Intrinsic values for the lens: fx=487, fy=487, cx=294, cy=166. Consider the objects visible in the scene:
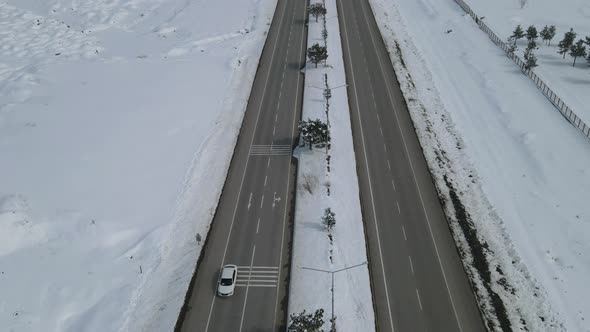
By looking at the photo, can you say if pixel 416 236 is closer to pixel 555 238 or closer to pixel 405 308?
pixel 405 308

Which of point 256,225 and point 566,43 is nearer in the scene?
point 256,225

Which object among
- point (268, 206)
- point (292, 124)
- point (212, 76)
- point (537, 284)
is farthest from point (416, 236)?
point (212, 76)

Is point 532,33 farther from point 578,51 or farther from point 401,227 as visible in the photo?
point 401,227

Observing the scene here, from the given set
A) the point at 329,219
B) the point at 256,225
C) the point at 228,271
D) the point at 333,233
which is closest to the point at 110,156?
the point at 256,225

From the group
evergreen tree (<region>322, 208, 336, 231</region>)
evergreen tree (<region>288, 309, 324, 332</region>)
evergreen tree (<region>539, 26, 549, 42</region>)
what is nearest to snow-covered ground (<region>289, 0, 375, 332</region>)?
evergreen tree (<region>322, 208, 336, 231</region>)

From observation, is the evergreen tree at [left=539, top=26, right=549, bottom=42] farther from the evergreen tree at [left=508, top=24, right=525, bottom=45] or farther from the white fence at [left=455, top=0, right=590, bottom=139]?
the white fence at [left=455, top=0, right=590, bottom=139]

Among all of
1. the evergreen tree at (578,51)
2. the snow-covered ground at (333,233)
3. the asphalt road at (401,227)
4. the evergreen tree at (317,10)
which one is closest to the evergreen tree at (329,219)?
the snow-covered ground at (333,233)
